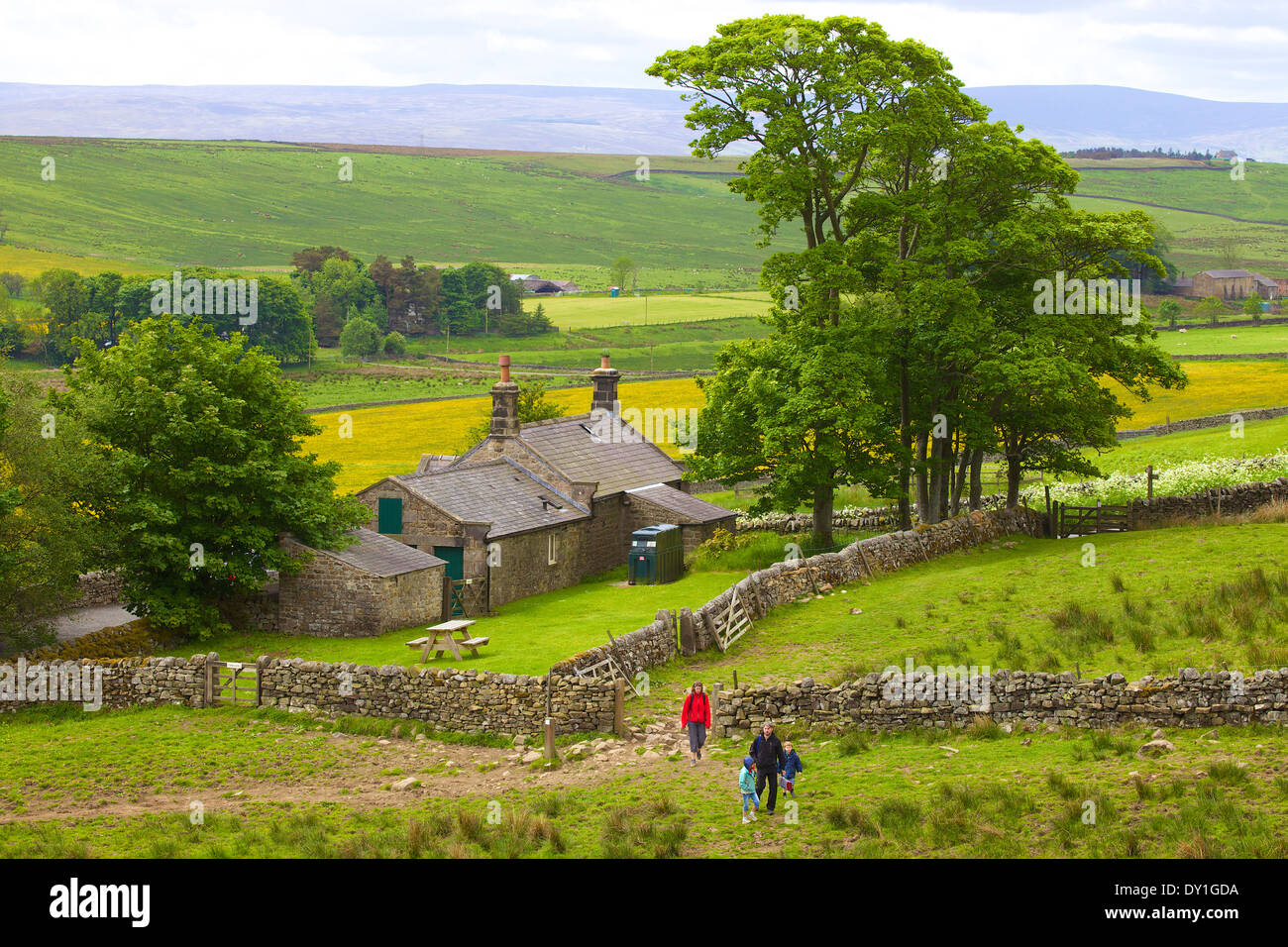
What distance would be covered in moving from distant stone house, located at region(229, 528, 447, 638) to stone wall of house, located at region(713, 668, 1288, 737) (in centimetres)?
1546

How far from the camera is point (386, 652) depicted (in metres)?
35.1

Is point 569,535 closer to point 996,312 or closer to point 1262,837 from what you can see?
point 996,312

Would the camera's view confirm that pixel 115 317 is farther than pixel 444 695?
Yes

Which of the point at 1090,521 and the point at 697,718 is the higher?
the point at 1090,521

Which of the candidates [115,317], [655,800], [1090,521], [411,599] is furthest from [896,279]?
[115,317]

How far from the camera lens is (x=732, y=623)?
3388 cm

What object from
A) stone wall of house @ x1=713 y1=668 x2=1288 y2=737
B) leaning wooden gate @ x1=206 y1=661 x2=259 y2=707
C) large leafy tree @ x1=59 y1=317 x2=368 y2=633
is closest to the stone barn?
large leafy tree @ x1=59 y1=317 x2=368 y2=633

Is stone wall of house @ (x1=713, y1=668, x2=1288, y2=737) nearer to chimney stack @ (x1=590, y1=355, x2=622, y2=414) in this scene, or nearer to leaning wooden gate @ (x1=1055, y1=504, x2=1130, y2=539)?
leaning wooden gate @ (x1=1055, y1=504, x2=1130, y2=539)

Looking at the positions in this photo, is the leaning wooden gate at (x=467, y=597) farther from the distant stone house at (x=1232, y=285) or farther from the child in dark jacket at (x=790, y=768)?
the distant stone house at (x=1232, y=285)

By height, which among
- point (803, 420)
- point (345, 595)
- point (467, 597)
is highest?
point (803, 420)

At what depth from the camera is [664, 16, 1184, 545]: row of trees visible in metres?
45.1

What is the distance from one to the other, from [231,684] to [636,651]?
952 cm

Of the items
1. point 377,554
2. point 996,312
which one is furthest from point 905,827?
point 996,312

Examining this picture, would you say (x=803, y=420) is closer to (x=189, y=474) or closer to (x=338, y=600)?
(x=338, y=600)
